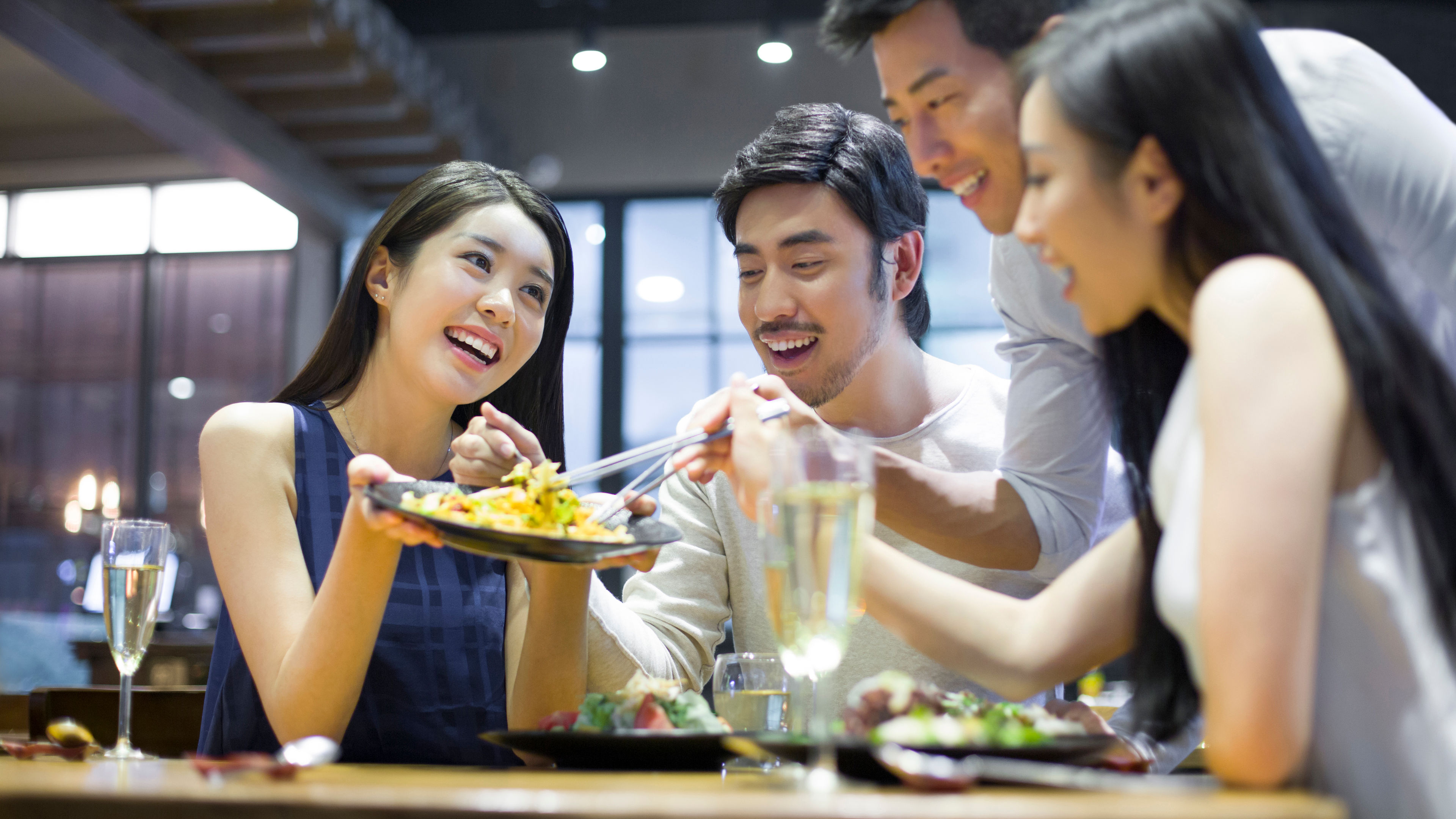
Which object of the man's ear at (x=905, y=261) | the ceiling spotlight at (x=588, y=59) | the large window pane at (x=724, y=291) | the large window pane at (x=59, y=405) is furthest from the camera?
the large window pane at (x=724, y=291)

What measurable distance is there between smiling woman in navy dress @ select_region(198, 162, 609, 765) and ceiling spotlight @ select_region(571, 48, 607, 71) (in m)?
5.46

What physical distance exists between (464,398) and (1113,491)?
124 cm

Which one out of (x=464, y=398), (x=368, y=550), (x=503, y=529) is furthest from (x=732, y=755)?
(x=464, y=398)

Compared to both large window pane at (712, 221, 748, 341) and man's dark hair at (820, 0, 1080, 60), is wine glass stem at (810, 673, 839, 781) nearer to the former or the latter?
man's dark hair at (820, 0, 1080, 60)

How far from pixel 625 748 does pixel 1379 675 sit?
67 cm

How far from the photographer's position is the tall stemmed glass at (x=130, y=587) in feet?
4.84

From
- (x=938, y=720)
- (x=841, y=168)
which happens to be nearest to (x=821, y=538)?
→ (x=938, y=720)

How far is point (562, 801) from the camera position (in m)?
0.76

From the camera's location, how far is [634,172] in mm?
8883

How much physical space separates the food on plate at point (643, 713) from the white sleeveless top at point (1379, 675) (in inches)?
21.9

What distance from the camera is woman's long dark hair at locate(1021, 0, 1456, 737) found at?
0.87 m

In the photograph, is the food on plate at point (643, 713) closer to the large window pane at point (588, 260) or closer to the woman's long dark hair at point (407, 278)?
the woman's long dark hair at point (407, 278)

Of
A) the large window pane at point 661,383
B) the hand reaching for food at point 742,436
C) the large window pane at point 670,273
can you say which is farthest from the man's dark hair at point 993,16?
the large window pane at point 670,273

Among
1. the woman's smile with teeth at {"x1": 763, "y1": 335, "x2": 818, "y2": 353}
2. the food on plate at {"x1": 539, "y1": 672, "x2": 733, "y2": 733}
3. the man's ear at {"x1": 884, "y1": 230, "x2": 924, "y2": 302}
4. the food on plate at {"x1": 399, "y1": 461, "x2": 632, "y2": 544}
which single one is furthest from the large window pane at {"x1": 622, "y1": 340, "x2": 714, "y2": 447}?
the food on plate at {"x1": 539, "y1": 672, "x2": 733, "y2": 733}
